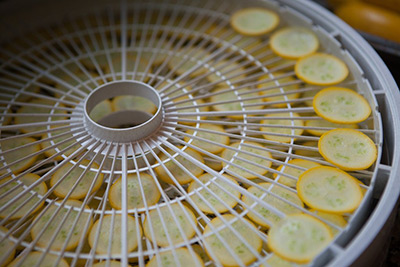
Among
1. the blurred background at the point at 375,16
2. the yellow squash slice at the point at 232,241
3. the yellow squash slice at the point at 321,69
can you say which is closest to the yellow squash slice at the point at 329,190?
the yellow squash slice at the point at 232,241

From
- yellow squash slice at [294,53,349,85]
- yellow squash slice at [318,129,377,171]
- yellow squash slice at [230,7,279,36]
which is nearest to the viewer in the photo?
yellow squash slice at [318,129,377,171]

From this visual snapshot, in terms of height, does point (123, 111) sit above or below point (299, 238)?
above

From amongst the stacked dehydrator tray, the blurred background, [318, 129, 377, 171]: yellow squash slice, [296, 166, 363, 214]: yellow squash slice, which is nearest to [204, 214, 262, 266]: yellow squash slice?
the stacked dehydrator tray

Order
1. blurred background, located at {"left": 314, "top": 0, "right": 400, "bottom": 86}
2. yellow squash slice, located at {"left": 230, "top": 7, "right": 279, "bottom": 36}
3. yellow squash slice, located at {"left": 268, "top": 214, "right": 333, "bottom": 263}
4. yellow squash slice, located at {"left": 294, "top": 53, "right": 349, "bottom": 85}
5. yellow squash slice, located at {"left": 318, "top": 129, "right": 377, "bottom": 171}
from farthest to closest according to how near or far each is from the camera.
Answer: blurred background, located at {"left": 314, "top": 0, "right": 400, "bottom": 86}, yellow squash slice, located at {"left": 230, "top": 7, "right": 279, "bottom": 36}, yellow squash slice, located at {"left": 294, "top": 53, "right": 349, "bottom": 85}, yellow squash slice, located at {"left": 318, "top": 129, "right": 377, "bottom": 171}, yellow squash slice, located at {"left": 268, "top": 214, "right": 333, "bottom": 263}

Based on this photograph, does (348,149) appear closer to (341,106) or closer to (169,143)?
(341,106)

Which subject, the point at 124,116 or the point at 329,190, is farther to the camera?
the point at 124,116

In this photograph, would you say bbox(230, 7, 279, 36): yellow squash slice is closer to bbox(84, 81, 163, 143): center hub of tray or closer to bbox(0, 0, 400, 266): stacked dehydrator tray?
bbox(0, 0, 400, 266): stacked dehydrator tray

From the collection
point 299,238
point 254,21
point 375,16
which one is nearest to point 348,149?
point 299,238

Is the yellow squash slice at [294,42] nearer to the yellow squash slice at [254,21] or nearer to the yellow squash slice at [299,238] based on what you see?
the yellow squash slice at [254,21]

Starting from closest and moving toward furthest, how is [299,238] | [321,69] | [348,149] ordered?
[299,238]
[348,149]
[321,69]
